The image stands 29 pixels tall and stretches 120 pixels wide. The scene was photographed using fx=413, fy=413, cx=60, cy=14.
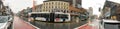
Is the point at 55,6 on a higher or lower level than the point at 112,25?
higher

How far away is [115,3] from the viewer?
4594 mm

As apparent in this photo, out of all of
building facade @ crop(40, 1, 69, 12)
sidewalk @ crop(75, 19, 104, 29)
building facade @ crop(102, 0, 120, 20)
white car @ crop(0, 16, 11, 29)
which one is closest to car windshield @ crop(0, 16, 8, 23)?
white car @ crop(0, 16, 11, 29)

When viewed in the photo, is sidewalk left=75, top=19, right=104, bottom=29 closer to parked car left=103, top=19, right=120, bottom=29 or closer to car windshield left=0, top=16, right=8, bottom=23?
parked car left=103, top=19, right=120, bottom=29

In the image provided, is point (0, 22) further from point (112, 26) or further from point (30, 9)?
point (112, 26)

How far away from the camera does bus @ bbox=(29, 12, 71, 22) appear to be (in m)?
4.54

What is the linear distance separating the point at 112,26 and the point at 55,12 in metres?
0.64

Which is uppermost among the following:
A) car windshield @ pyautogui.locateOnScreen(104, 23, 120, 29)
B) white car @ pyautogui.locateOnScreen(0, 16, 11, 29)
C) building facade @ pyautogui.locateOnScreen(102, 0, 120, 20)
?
building facade @ pyautogui.locateOnScreen(102, 0, 120, 20)

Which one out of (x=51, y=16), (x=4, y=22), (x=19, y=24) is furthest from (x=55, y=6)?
(x=4, y=22)

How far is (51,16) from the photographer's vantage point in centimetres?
456

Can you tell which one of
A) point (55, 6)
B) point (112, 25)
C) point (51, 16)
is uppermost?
point (55, 6)

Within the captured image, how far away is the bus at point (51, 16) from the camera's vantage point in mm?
4539

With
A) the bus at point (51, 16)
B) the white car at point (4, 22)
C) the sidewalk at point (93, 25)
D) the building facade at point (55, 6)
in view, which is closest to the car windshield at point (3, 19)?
the white car at point (4, 22)

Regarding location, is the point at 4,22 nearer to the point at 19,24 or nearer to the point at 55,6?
the point at 19,24

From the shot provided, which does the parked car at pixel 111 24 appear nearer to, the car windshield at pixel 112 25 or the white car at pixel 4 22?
the car windshield at pixel 112 25
